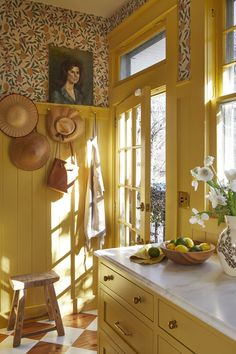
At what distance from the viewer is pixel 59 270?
9.96ft

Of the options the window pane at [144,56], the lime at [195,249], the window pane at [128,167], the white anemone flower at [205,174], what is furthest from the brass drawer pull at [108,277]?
the window pane at [144,56]

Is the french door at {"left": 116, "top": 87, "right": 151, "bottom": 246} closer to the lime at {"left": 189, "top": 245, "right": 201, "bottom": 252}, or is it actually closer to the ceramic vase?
the lime at {"left": 189, "top": 245, "right": 201, "bottom": 252}

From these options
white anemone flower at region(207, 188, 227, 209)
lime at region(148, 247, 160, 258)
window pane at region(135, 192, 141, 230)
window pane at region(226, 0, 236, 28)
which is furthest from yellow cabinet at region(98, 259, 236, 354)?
window pane at region(226, 0, 236, 28)

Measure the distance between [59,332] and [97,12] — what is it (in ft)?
9.21

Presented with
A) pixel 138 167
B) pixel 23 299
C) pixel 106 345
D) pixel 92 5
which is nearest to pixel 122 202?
pixel 138 167

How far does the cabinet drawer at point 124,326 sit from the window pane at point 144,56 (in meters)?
1.78

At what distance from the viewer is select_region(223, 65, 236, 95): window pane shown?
1.91 meters

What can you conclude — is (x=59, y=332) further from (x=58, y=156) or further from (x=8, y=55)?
(x=8, y=55)

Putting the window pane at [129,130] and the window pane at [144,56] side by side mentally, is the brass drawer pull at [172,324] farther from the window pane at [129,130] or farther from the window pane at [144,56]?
the window pane at [144,56]

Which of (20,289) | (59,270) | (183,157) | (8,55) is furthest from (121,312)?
(8,55)

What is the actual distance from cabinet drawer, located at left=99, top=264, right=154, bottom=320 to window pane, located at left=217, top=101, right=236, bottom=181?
849 mm

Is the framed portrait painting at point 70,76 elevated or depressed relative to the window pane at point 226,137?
elevated

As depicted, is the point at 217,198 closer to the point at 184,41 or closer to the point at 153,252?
the point at 153,252

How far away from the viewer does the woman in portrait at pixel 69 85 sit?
2992 millimetres
